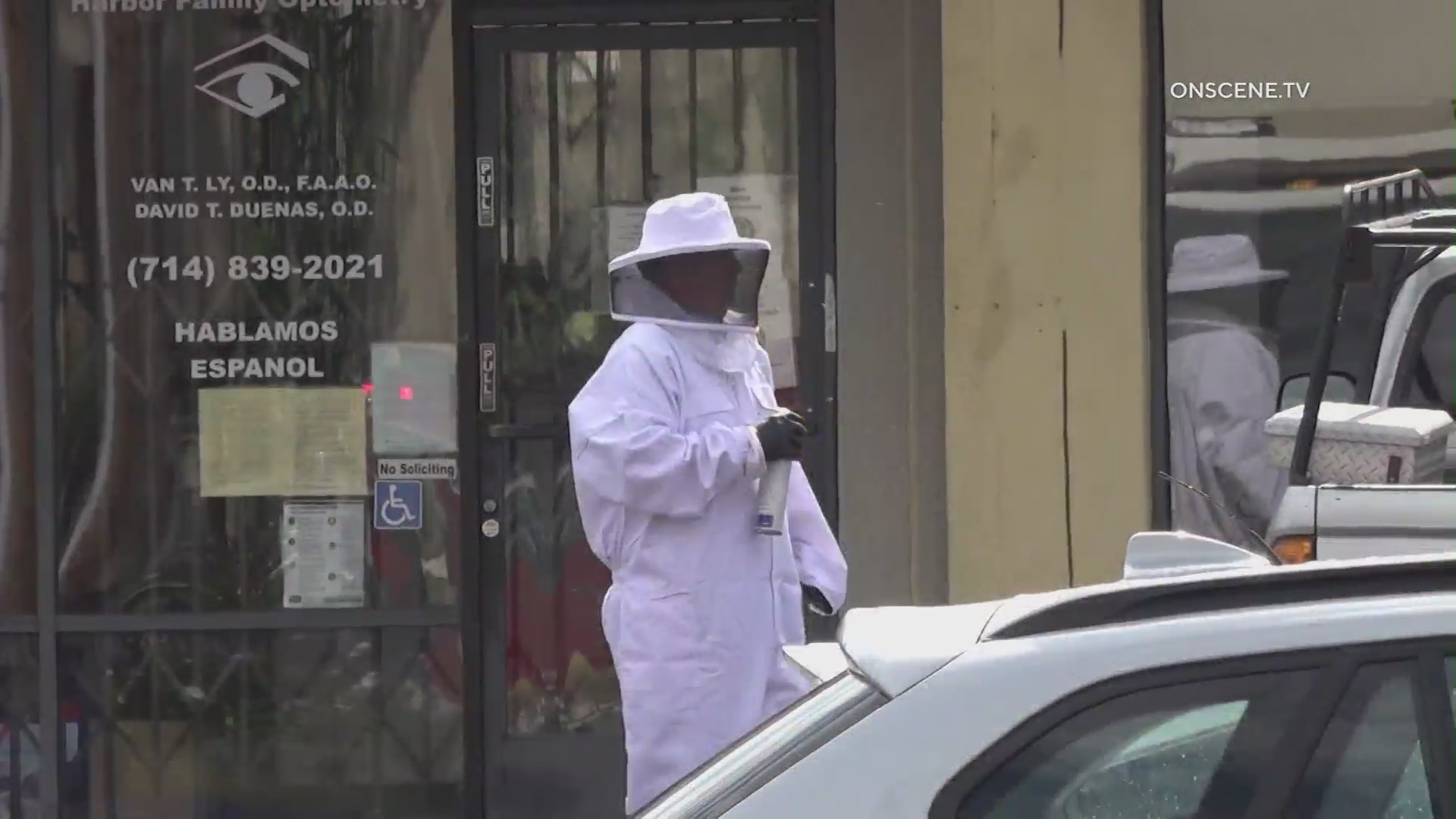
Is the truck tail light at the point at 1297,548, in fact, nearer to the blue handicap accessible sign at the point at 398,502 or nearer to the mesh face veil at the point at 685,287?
the mesh face veil at the point at 685,287

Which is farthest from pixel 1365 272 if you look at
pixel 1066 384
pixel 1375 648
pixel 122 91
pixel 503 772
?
pixel 122 91

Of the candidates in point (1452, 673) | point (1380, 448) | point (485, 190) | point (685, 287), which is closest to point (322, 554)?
point (485, 190)

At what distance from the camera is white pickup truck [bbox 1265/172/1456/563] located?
156 inches

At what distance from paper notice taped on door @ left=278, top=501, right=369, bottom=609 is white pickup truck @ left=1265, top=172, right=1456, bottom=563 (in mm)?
3069

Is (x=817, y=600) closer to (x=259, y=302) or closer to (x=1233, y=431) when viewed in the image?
(x=1233, y=431)

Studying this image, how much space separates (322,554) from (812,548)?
7.61 feet

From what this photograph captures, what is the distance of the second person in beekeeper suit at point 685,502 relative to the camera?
4359 mm

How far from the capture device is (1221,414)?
6.18 metres

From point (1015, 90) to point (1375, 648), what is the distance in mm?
3979

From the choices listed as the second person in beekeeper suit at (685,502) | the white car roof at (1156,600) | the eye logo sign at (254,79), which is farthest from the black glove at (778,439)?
the eye logo sign at (254,79)

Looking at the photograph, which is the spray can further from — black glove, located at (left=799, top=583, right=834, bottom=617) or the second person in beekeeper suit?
black glove, located at (left=799, top=583, right=834, bottom=617)

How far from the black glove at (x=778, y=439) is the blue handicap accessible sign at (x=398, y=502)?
7.45ft

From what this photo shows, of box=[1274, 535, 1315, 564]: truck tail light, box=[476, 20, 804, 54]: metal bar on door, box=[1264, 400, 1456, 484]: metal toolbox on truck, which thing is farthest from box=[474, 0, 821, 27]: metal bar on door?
box=[1274, 535, 1315, 564]: truck tail light

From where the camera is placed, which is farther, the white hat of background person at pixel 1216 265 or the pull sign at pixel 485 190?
the pull sign at pixel 485 190
